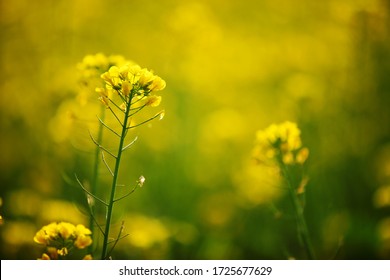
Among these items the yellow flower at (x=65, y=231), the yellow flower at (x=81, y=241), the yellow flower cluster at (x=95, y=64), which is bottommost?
the yellow flower at (x=81, y=241)

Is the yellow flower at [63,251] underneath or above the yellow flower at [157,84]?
underneath

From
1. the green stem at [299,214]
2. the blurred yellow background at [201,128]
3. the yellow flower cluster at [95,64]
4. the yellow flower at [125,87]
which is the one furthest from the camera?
the blurred yellow background at [201,128]

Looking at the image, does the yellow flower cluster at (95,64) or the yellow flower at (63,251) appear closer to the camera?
the yellow flower at (63,251)

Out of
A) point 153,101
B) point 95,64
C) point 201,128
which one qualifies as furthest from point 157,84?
point 201,128

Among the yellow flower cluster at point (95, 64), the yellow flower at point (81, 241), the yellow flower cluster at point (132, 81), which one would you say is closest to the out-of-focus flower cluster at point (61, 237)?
the yellow flower at point (81, 241)

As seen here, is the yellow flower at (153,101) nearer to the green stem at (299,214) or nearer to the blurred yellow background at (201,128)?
the green stem at (299,214)
